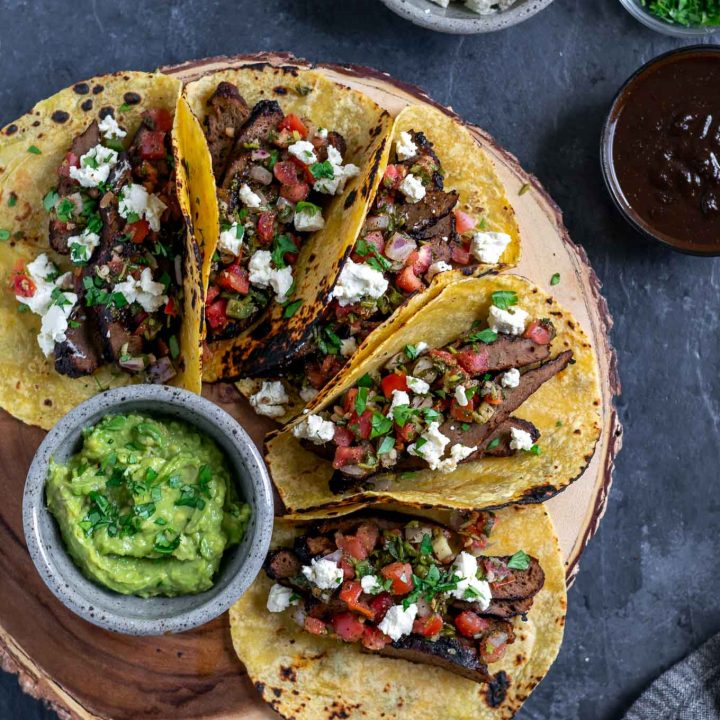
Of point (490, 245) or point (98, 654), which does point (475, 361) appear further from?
point (98, 654)

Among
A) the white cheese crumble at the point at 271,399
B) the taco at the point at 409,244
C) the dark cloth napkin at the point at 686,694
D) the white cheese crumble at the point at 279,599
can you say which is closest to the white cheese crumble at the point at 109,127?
the taco at the point at 409,244

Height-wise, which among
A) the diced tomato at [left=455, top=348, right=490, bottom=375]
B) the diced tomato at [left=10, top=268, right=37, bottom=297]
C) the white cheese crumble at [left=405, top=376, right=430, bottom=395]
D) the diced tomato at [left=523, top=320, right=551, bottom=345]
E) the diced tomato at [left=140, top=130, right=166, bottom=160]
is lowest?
the white cheese crumble at [left=405, top=376, right=430, bottom=395]

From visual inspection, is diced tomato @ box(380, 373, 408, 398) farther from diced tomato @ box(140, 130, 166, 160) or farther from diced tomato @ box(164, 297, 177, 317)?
diced tomato @ box(140, 130, 166, 160)

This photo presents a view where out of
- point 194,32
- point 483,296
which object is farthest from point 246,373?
point 194,32

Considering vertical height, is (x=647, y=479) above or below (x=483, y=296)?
below

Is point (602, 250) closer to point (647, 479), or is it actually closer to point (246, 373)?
point (647, 479)

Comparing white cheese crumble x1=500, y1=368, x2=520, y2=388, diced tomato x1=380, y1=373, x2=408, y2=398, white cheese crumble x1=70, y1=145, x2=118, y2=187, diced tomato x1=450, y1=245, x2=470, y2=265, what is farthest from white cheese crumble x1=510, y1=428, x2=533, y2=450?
white cheese crumble x1=70, y1=145, x2=118, y2=187

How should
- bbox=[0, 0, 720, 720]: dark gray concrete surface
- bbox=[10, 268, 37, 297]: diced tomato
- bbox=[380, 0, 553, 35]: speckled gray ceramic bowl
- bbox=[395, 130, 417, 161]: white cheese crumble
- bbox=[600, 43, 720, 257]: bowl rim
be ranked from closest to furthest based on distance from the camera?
bbox=[10, 268, 37, 297]: diced tomato, bbox=[395, 130, 417, 161]: white cheese crumble, bbox=[380, 0, 553, 35]: speckled gray ceramic bowl, bbox=[600, 43, 720, 257]: bowl rim, bbox=[0, 0, 720, 720]: dark gray concrete surface
